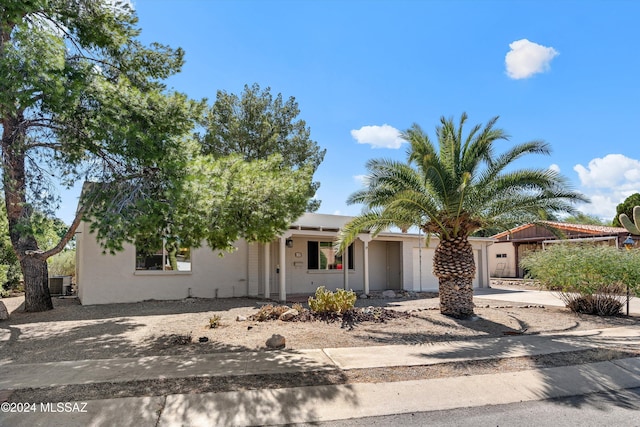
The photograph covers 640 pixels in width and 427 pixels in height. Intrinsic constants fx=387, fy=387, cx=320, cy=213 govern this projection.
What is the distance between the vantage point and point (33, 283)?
37.2 ft

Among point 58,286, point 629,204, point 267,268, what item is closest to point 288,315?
point 267,268

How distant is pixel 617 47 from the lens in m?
11.6

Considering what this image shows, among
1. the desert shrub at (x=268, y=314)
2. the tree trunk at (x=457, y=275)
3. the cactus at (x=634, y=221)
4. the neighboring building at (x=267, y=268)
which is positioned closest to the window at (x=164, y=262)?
the neighboring building at (x=267, y=268)

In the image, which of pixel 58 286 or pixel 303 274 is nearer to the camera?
pixel 58 286

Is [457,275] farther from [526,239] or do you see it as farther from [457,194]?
[526,239]

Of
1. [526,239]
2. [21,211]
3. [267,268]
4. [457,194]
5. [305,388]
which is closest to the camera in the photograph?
[305,388]

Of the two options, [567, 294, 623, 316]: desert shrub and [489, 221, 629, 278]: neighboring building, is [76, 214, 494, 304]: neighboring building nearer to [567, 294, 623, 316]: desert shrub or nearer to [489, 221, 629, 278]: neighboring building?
[567, 294, 623, 316]: desert shrub

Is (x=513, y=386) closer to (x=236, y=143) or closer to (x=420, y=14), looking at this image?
(x=420, y=14)

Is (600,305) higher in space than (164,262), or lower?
lower

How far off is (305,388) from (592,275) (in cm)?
1002

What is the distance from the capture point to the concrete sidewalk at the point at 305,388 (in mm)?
4273

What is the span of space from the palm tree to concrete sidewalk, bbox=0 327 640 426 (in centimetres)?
352

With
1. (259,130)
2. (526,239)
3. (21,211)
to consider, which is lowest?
(526,239)

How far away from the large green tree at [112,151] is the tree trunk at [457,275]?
14.6 ft
